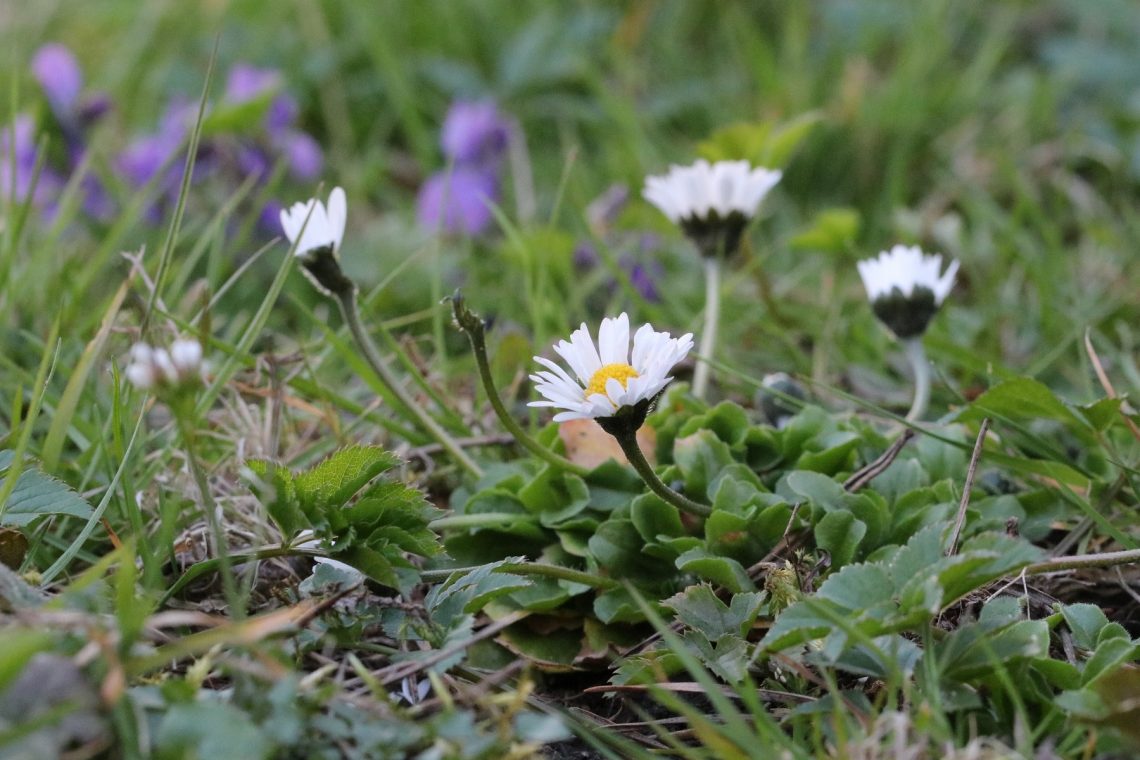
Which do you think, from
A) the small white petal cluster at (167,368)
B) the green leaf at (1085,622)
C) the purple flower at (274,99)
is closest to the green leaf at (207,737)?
the small white petal cluster at (167,368)

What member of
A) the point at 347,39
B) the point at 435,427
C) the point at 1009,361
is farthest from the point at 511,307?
the point at 347,39

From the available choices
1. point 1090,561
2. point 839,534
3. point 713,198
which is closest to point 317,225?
point 713,198

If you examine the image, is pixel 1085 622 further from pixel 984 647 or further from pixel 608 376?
pixel 608 376

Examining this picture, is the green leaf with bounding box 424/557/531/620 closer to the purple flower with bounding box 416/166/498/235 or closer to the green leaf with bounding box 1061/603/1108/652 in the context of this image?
the green leaf with bounding box 1061/603/1108/652

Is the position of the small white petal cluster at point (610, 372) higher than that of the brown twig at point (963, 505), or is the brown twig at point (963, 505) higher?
the small white petal cluster at point (610, 372)

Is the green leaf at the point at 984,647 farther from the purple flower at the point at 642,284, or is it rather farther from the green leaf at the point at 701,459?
the purple flower at the point at 642,284

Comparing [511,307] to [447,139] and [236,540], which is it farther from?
[236,540]

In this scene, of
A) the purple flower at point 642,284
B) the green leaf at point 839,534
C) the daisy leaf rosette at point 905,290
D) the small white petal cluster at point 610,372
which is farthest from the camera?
the purple flower at point 642,284
